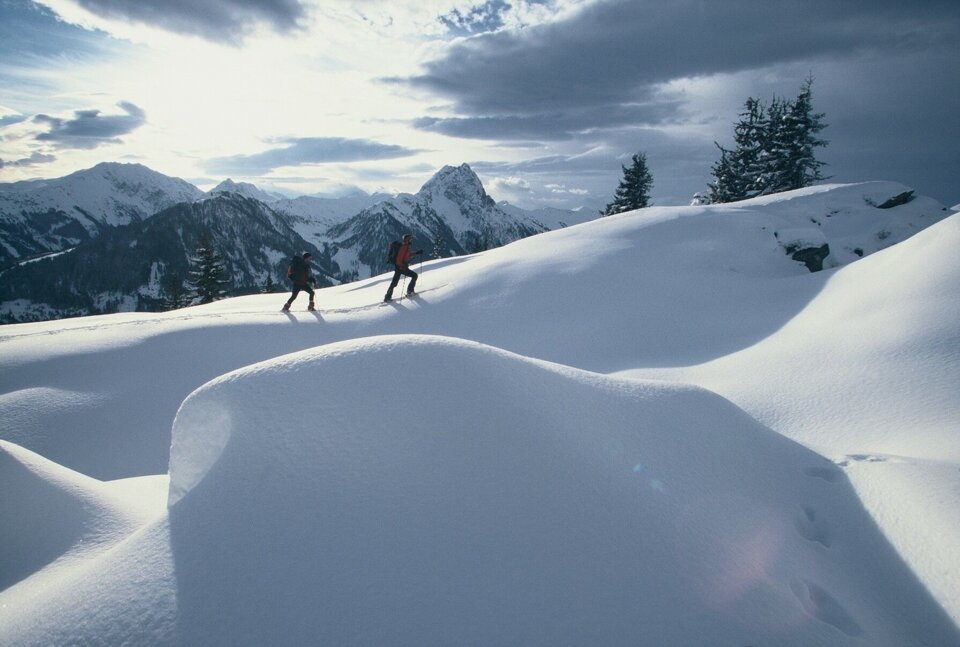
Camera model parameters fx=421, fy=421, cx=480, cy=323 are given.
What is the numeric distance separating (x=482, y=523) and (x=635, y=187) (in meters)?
43.1

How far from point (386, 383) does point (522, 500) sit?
153 centimetres

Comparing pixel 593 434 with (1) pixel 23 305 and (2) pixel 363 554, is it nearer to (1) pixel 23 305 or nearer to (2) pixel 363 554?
(2) pixel 363 554

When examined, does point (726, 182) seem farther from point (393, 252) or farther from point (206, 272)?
point (206, 272)

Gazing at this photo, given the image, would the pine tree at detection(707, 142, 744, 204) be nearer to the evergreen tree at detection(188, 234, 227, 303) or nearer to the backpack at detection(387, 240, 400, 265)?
Answer: the backpack at detection(387, 240, 400, 265)

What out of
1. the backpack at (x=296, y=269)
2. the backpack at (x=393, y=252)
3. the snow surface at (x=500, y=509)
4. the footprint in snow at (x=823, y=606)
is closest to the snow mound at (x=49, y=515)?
the snow surface at (x=500, y=509)

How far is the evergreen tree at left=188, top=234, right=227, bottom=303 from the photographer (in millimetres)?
36938

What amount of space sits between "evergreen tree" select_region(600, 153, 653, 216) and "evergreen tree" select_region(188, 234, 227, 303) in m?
37.6

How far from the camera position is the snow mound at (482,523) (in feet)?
8.34

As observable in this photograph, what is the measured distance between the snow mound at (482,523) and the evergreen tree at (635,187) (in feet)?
132

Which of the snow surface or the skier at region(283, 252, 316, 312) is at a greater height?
the skier at region(283, 252, 316, 312)

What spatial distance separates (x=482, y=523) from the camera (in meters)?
2.96

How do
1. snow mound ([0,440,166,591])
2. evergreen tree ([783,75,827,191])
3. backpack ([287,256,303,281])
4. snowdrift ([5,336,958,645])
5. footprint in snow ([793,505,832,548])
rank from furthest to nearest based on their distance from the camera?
evergreen tree ([783,75,827,191]) → backpack ([287,256,303,281]) → footprint in snow ([793,505,832,548]) → snow mound ([0,440,166,591]) → snowdrift ([5,336,958,645])

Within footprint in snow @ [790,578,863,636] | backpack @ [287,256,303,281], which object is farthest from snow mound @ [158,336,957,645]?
backpack @ [287,256,303,281]

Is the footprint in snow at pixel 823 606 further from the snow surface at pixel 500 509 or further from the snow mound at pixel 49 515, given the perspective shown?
the snow mound at pixel 49 515
